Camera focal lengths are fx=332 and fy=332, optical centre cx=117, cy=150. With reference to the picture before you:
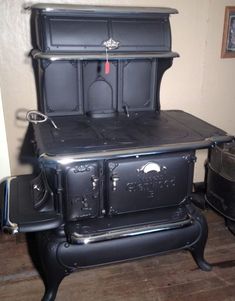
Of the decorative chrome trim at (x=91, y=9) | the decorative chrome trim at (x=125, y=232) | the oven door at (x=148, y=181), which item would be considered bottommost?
the decorative chrome trim at (x=125, y=232)

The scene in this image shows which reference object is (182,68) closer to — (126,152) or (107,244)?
(126,152)

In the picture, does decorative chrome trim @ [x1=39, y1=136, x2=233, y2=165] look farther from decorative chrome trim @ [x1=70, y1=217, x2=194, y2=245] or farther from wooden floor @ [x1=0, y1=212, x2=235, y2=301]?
wooden floor @ [x1=0, y1=212, x2=235, y2=301]

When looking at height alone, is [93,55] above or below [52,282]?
above

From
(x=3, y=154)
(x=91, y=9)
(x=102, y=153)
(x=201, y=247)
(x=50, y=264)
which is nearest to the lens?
(x=102, y=153)

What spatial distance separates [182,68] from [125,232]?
1.06 m

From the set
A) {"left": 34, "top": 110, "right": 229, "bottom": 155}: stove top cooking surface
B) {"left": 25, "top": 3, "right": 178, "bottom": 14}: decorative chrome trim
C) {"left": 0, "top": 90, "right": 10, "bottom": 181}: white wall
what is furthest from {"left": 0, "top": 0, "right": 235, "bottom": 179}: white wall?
{"left": 34, "top": 110, "right": 229, "bottom": 155}: stove top cooking surface

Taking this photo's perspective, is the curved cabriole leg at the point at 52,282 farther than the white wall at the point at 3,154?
No

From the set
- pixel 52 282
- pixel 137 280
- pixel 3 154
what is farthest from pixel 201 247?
pixel 3 154

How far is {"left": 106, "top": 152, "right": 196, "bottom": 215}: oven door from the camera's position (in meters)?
1.34

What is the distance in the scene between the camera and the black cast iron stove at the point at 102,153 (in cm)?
131

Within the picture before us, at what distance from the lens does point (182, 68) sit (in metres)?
1.96

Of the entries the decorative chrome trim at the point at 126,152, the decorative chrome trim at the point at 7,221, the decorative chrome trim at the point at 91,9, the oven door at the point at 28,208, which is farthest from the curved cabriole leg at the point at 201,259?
the decorative chrome trim at the point at 91,9

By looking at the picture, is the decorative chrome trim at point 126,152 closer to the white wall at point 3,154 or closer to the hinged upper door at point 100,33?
the hinged upper door at point 100,33

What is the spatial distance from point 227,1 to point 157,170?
117 cm
